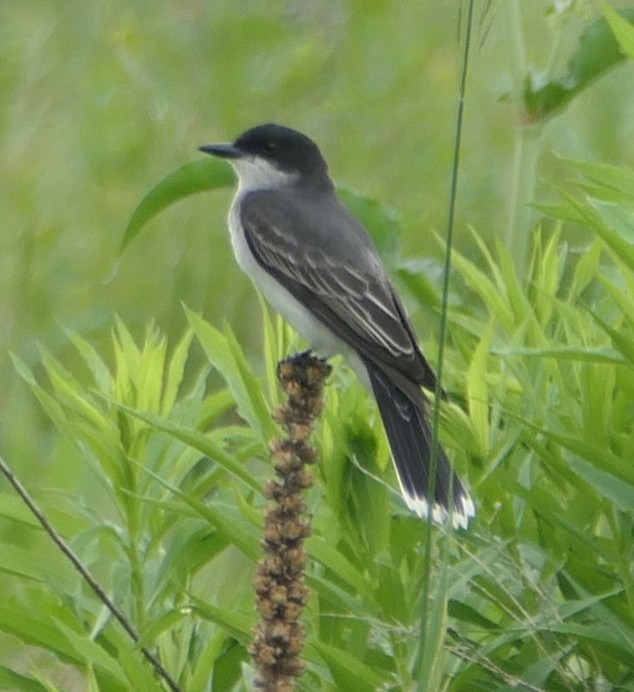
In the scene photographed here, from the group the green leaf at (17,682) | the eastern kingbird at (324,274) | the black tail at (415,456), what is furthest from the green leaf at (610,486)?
the green leaf at (17,682)

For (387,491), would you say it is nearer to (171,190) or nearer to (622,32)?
(622,32)

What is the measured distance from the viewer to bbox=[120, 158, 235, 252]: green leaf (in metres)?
4.40

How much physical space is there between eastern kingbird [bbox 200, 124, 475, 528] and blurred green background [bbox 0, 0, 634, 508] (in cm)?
63

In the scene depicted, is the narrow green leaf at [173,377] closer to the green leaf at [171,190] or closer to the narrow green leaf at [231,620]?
the narrow green leaf at [231,620]

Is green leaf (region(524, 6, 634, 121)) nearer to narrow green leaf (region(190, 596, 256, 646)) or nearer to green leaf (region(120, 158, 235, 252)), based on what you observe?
green leaf (region(120, 158, 235, 252))

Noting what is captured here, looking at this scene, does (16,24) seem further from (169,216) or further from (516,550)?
(516,550)

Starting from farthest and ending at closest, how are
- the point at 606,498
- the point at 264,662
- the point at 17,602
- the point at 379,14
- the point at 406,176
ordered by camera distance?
A: 1. the point at 379,14
2. the point at 406,176
3. the point at 17,602
4. the point at 606,498
5. the point at 264,662

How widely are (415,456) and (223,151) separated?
7.06 feet

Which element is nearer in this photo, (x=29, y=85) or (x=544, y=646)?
(x=544, y=646)

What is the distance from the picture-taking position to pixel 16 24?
7.63 m

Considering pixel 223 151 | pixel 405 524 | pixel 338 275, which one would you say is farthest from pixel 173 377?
pixel 223 151

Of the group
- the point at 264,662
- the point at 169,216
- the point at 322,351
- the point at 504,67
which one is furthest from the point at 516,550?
the point at 504,67

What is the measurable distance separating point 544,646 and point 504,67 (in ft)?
16.5

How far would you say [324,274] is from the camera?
5.02m
